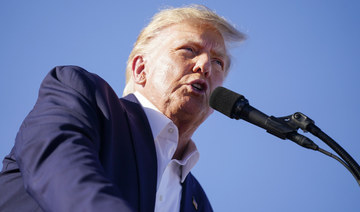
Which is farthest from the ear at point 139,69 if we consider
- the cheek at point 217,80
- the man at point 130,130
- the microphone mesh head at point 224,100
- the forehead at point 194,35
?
the microphone mesh head at point 224,100

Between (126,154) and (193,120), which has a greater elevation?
(193,120)

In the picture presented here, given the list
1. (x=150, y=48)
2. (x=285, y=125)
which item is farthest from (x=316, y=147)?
(x=150, y=48)

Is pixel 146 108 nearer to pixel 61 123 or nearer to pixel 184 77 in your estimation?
pixel 184 77

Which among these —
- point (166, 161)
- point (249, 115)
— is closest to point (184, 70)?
Answer: point (166, 161)

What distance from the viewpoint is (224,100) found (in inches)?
83.3

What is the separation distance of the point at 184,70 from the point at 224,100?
0.87 metres

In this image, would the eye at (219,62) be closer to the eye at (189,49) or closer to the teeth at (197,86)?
the eye at (189,49)

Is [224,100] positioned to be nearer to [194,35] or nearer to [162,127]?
[162,127]

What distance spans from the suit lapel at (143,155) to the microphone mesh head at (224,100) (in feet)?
1.44

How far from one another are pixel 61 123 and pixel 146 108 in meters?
1.38

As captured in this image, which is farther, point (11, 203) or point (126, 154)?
point (126, 154)

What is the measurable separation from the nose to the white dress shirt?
0.39m

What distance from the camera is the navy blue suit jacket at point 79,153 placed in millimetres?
1312

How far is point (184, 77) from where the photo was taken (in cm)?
290
